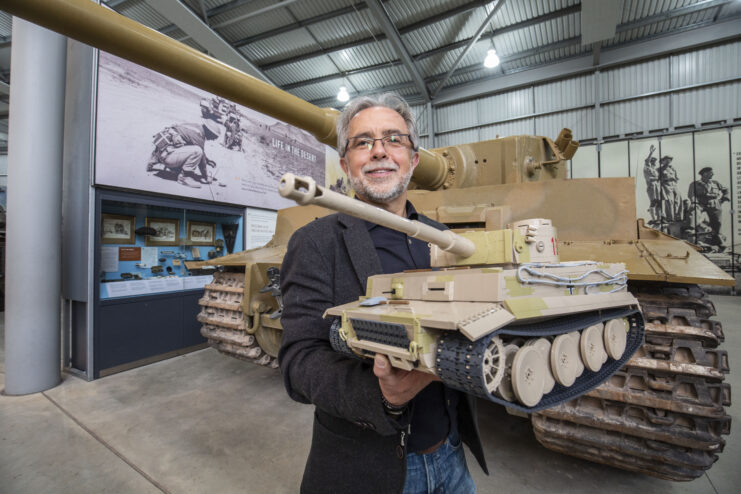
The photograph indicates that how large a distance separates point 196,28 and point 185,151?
4.24 m

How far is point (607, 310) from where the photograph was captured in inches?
79.5

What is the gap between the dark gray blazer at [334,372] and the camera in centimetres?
113

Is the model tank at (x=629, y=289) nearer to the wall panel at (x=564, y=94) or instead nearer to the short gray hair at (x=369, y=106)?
the short gray hair at (x=369, y=106)

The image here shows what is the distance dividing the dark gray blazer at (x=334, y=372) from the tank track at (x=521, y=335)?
232 mm

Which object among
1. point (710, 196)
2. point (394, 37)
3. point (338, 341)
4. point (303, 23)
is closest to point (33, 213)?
point (338, 341)

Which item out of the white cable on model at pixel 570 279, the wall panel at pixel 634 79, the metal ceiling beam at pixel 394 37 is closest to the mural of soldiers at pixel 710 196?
the wall panel at pixel 634 79

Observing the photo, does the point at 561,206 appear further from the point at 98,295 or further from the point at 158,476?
the point at 98,295

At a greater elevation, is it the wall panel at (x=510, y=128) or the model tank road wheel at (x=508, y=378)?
the wall panel at (x=510, y=128)

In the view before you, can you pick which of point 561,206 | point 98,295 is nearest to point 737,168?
point 561,206

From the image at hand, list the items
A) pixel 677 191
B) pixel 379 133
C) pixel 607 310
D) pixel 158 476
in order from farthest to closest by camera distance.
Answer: pixel 677 191 < pixel 158 476 < pixel 607 310 < pixel 379 133

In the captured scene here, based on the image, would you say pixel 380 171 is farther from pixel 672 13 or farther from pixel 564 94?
pixel 564 94

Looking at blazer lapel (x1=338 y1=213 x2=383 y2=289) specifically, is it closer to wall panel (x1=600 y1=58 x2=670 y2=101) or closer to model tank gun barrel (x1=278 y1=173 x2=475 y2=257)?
model tank gun barrel (x1=278 y1=173 x2=475 y2=257)

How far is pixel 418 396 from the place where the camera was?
57.2 inches

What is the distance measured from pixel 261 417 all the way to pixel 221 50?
30.2ft
